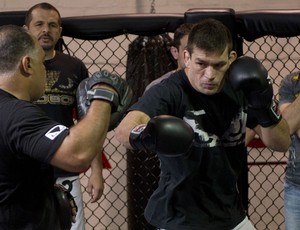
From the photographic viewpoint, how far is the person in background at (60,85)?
2090 millimetres

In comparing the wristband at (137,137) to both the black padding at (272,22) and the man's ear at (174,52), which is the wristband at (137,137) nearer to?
the man's ear at (174,52)

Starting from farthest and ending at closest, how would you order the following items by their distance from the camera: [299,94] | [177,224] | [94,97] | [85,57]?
[85,57] → [299,94] → [177,224] → [94,97]

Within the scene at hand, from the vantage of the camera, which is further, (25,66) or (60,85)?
(60,85)

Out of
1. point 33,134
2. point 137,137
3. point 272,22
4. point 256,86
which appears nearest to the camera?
point 33,134

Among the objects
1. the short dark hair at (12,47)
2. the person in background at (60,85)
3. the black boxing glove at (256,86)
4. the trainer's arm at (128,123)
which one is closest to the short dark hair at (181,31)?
the person in background at (60,85)

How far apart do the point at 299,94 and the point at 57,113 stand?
0.88m

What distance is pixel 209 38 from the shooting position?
5.44 feet

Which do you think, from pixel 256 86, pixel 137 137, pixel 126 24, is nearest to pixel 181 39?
pixel 126 24

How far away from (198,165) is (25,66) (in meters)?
0.58

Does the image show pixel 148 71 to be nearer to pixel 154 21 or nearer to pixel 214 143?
pixel 154 21

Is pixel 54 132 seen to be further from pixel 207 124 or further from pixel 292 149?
pixel 292 149

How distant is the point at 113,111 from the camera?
137cm

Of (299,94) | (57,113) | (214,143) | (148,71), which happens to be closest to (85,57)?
(148,71)

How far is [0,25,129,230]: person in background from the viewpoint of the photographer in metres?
1.23
